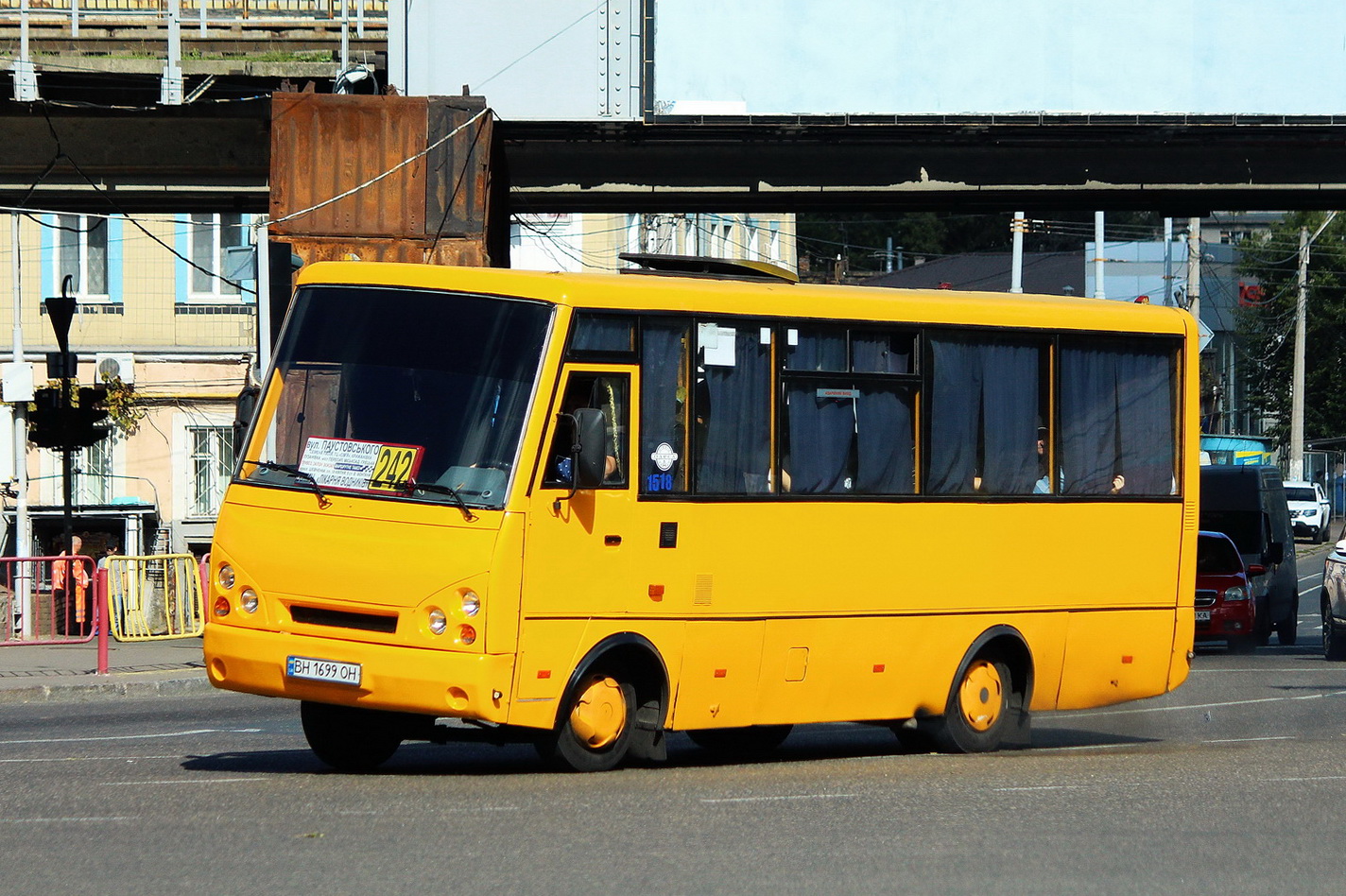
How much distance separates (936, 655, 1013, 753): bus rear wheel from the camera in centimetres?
1307

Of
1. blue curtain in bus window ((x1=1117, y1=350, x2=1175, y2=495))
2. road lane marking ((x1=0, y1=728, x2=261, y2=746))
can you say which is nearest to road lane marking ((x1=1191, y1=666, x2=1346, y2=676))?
blue curtain in bus window ((x1=1117, y1=350, x2=1175, y2=495))

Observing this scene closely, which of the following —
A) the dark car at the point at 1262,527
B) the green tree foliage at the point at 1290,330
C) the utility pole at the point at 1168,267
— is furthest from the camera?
A: the green tree foliage at the point at 1290,330

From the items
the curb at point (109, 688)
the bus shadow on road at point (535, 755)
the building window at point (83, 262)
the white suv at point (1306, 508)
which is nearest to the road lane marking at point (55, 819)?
the bus shadow on road at point (535, 755)

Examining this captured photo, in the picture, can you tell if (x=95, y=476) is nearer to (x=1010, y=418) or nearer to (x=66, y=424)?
(x=66, y=424)

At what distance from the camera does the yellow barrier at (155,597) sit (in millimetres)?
23172

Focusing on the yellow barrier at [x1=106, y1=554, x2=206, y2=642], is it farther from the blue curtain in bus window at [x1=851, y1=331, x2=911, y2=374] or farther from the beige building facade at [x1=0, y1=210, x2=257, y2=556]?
the beige building facade at [x1=0, y1=210, x2=257, y2=556]

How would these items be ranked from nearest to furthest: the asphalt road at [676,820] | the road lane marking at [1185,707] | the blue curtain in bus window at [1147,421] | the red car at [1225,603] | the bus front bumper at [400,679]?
the asphalt road at [676,820] → the bus front bumper at [400,679] → the blue curtain in bus window at [1147,421] → the road lane marking at [1185,707] → the red car at [1225,603]

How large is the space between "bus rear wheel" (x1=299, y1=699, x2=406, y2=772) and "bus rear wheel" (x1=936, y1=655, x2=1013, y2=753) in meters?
3.70

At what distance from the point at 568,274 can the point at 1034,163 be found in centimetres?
1338

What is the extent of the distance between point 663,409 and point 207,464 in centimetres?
2937

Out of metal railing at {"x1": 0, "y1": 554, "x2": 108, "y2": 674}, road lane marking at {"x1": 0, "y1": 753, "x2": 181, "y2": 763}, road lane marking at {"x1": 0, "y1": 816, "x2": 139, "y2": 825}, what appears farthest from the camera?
metal railing at {"x1": 0, "y1": 554, "x2": 108, "y2": 674}

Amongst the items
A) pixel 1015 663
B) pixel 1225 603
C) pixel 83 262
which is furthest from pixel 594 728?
pixel 83 262

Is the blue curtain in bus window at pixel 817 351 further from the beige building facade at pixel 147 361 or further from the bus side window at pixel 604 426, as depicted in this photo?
the beige building facade at pixel 147 361

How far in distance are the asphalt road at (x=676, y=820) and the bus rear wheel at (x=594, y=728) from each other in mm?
157
